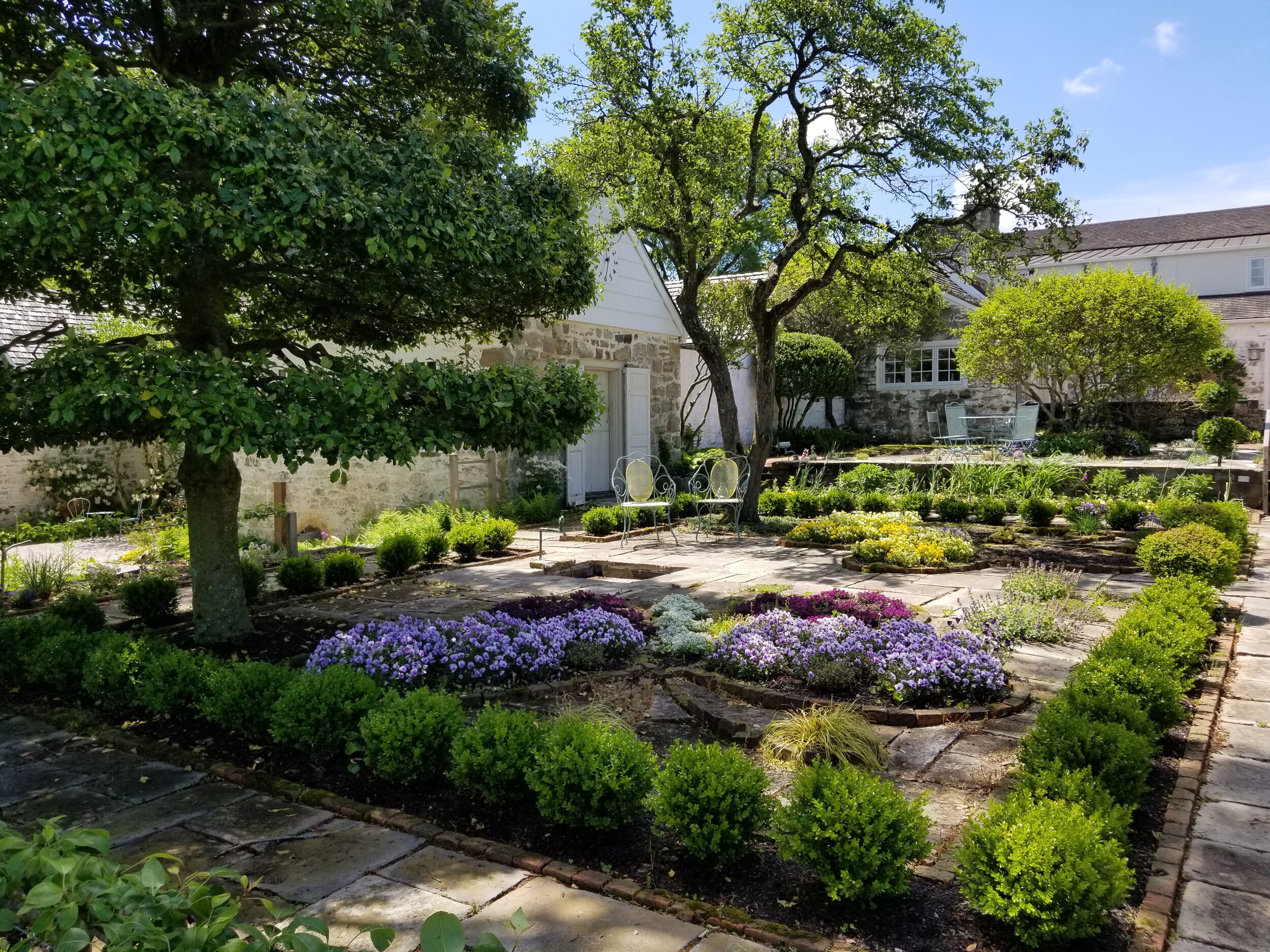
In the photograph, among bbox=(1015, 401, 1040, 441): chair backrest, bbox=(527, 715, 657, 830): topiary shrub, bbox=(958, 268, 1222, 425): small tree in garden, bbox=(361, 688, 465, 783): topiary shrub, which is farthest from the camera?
bbox=(1015, 401, 1040, 441): chair backrest

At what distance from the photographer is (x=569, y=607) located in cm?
559

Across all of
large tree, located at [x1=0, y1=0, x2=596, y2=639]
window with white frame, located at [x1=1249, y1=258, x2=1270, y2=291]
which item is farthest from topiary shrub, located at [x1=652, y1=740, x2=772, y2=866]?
window with white frame, located at [x1=1249, y1=258, x2=1270, y2=291]

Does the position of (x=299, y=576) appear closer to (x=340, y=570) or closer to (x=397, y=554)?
(x=340, y=570)

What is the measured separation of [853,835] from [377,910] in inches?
53.7

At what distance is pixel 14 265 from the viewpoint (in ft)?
15.1

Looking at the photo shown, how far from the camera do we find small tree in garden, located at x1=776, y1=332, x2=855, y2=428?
60.2 ft

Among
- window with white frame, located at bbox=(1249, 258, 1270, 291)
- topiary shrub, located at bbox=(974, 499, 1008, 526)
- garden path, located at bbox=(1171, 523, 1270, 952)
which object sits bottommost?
garden path, located at bbox=(1171, 523, 1270, 952)

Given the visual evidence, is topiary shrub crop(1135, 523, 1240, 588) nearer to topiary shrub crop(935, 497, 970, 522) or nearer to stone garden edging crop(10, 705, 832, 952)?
topiary shrub crop(935, 497, 970, 522)

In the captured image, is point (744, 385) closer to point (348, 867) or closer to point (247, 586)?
point (247, 586)

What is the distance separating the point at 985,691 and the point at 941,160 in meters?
6.96

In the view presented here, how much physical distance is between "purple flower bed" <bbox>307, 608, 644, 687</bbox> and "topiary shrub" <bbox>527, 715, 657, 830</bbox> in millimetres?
1499

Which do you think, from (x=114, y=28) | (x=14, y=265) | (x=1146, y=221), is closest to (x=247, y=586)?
(x=14, y=265)

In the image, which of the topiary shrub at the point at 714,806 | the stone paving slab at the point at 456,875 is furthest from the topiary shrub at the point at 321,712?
the topiary shrub at the point at 714,806

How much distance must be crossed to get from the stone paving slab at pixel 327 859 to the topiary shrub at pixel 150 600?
369 cm
